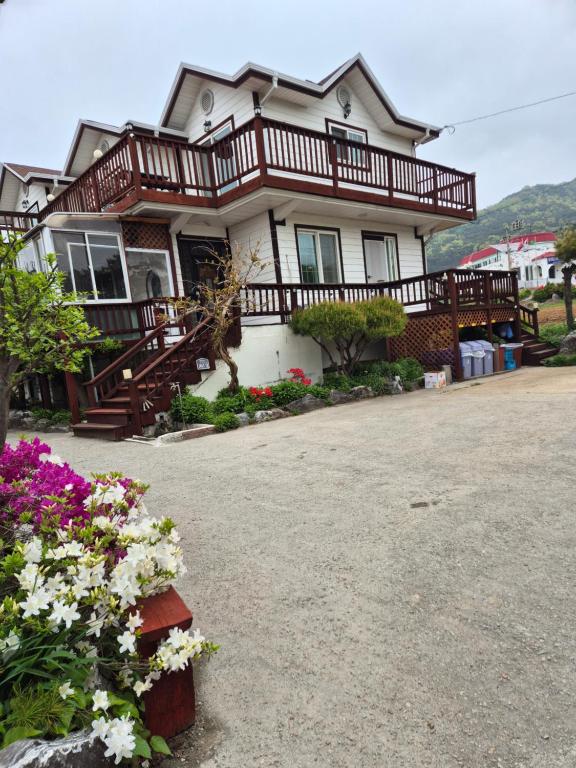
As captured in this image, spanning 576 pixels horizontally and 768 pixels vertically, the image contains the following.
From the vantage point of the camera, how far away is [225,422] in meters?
8.04

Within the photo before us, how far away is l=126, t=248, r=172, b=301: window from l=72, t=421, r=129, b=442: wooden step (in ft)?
14.3

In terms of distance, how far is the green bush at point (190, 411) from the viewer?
8.27 meters

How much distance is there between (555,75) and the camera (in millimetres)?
16438

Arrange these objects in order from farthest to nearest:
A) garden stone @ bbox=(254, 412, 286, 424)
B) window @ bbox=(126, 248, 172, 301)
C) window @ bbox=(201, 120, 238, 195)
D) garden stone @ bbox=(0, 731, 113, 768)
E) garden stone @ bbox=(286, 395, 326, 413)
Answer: window @ bbox=(126, 248, 172, 301), window @ bbox=(201, 120, 238, 195), garden stone @ bbox=(286, 395, 326, 413), garden stone @ bbox=(254, 412, 286, 424), garden stone @ bbox=(0, 731, 113, 768)

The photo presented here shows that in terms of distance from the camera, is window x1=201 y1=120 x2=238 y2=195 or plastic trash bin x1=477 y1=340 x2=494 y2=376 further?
plastic trash bin x1=477 y1=340 x2=494 y2=376

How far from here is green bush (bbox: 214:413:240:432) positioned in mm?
8008

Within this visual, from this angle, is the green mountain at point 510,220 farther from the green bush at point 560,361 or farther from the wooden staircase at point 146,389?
the wooden staircase at point 146,389

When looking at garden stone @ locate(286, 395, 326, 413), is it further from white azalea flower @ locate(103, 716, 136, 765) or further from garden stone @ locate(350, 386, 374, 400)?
white azalea flower @ locate(103, 716, 136, 765)

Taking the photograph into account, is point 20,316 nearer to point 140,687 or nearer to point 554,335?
point 140,687

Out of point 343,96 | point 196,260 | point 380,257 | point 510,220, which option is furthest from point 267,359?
point 510,220

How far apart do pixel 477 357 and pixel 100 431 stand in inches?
391

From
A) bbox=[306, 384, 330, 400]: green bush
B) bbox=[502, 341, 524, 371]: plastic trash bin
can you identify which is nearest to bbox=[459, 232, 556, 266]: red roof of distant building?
bbox=[502, 341, 524, 371]: plastic trash bin

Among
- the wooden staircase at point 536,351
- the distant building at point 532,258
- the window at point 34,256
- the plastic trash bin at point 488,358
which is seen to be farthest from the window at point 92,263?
the distant building at point 532,258

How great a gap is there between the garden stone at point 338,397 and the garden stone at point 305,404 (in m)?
0.29
